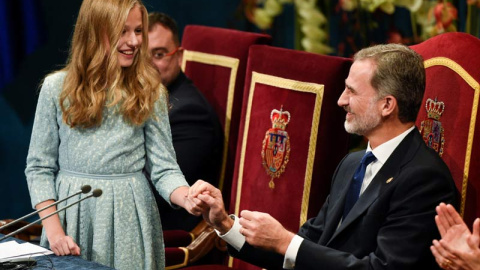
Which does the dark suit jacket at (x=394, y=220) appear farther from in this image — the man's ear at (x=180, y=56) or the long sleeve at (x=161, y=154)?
the man's ear at (x=180, y=56)

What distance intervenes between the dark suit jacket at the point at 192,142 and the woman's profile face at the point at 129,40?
92cm

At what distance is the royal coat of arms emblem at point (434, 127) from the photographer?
264 cm

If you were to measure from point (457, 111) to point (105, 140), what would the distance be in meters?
1.16

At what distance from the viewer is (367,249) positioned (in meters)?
2.46

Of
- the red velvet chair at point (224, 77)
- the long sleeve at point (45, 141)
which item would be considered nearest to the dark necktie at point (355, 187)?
the long sleeve at point (45, 141)

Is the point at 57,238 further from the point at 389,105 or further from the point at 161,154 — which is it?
the point at 389,105

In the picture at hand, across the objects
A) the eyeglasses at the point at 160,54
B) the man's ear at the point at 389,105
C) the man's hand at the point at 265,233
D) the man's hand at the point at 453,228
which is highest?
the eyeglasses at the point at 160,54

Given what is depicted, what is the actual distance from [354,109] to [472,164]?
15.9 inches

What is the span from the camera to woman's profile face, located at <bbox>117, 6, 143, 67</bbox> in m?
2.76

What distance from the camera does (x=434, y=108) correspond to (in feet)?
8.79

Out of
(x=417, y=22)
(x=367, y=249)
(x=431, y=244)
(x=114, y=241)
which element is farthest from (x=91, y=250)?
(x=417, y=22)

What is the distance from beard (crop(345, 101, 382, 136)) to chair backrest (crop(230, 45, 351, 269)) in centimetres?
63

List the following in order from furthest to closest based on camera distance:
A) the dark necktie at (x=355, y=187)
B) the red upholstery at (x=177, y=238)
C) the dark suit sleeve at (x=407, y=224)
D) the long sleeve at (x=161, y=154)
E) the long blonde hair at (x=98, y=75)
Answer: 1. the red upholstery at (x=177, y=238)
2. the long sleeve at (x=161, y=154)
3. the long blonde hair at (x=98, y=75)
4. the dark necktie at (x=355, y=187)
5. the dark suit sleeve at (x=407, y=224)

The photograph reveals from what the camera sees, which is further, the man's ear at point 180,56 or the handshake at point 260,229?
the man's ear at point 180,56
